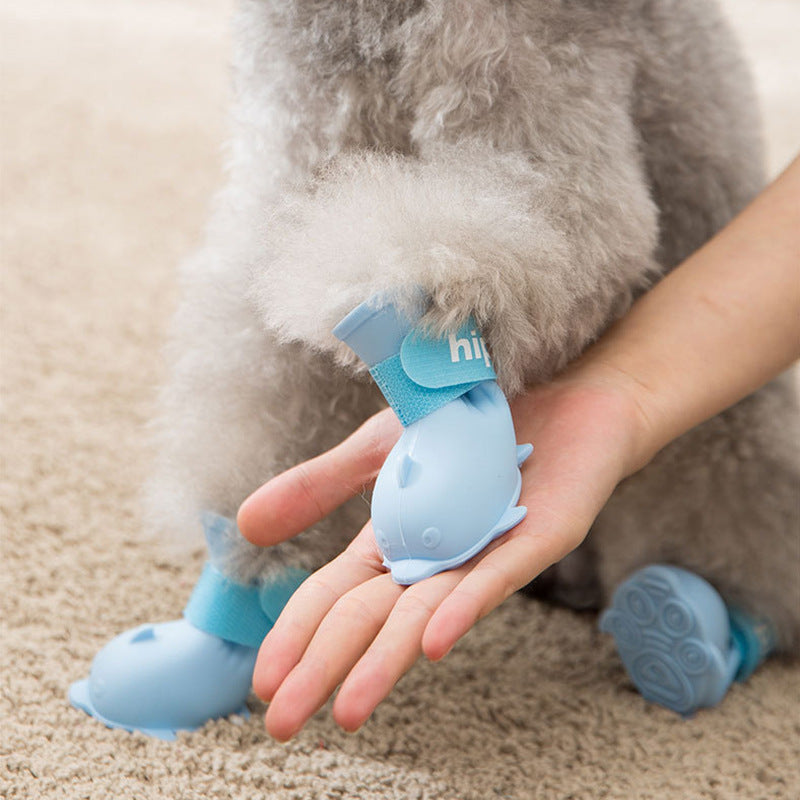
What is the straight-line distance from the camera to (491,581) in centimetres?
49

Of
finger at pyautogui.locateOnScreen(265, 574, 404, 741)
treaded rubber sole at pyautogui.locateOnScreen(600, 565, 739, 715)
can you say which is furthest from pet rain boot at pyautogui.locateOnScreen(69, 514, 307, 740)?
treaded rubber sole at pyautogui.locateOnScreen(600, 565, 739, 715)

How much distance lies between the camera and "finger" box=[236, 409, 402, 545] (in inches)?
23.0

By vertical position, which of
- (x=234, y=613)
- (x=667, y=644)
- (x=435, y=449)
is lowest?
(x=667, y=644)

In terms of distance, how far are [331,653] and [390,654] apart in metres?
0.03

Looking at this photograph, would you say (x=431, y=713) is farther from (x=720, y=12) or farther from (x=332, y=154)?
(x=720, y=12)

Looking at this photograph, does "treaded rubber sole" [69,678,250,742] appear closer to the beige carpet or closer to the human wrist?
the beige carpet

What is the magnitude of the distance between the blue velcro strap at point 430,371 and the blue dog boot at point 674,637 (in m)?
0.24

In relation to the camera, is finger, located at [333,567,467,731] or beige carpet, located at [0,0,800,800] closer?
finger, located at [333,567,467,731]

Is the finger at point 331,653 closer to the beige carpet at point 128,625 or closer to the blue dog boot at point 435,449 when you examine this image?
the blue dog boot at point 435,449

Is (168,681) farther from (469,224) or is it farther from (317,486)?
(469,224)

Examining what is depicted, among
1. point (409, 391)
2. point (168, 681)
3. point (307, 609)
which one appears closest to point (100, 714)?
point (168, 681)

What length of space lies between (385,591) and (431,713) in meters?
0.19

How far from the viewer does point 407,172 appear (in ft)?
1.78

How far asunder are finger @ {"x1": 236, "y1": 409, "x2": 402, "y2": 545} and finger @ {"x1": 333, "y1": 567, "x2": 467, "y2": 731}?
0.34 feet
